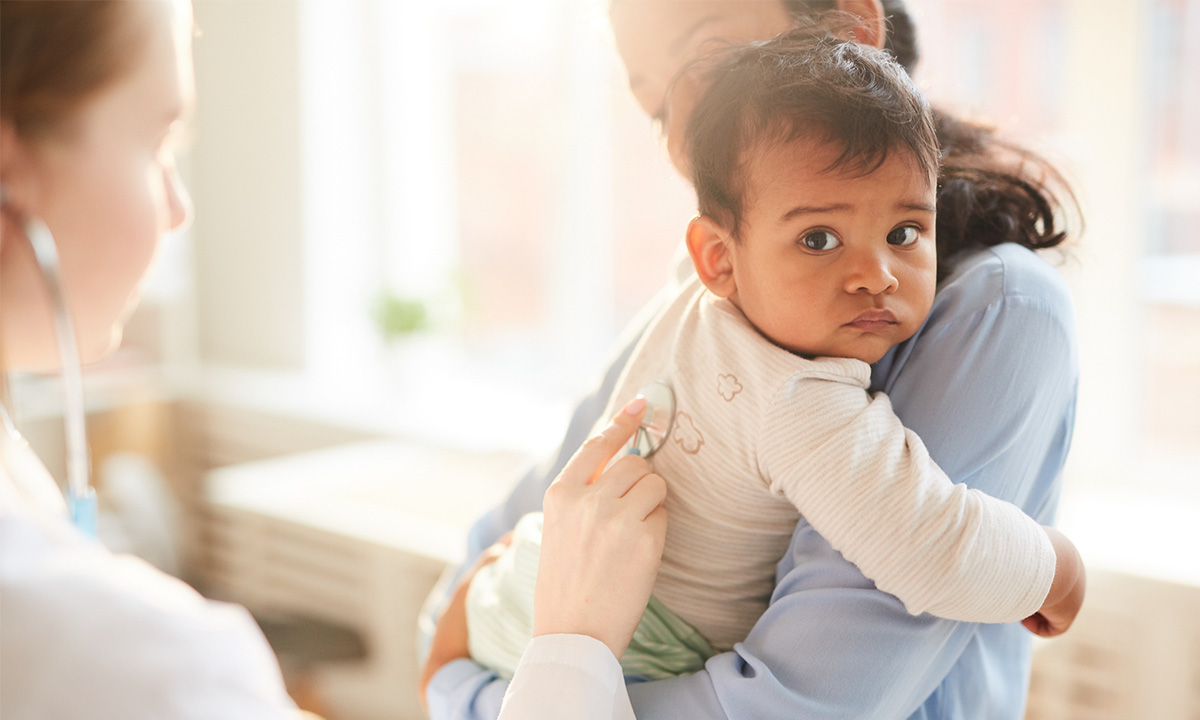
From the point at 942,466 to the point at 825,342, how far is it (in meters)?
0.12

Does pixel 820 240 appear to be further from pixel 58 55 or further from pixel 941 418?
pixel 58 55

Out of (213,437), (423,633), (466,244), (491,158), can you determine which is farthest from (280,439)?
(423,633)

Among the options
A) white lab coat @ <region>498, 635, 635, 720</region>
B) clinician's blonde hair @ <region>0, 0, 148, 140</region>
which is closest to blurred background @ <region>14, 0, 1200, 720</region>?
white lab coat @ <region>498, 635, 635, 720</region>

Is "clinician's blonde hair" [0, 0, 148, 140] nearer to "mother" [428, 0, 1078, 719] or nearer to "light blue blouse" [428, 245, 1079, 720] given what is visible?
"mother" [428, 0, 1078, 719]

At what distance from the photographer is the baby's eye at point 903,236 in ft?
2.19

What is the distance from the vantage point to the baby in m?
0.64

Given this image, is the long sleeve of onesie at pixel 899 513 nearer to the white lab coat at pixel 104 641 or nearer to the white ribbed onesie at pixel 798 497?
the white ribbed onesie at pixel 798 497

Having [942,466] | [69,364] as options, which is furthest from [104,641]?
[942,466]

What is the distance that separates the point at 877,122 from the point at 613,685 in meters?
0.44

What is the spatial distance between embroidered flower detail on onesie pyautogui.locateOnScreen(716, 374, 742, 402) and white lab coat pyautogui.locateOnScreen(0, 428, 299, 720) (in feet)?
1.20

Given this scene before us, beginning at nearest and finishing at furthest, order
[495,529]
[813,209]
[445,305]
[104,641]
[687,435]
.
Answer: [104,641]
[813,209]
[687,435]
[495,529]
[445,305]

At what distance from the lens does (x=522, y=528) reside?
890mm

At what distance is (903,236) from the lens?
0.67m

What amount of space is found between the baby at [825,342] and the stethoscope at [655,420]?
1 cm
